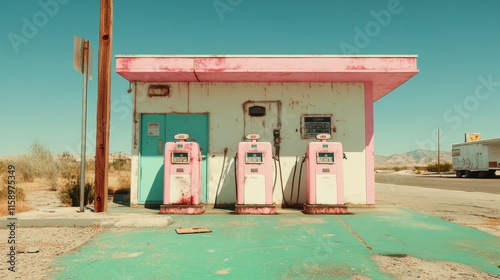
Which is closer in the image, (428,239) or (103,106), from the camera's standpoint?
(428,239)

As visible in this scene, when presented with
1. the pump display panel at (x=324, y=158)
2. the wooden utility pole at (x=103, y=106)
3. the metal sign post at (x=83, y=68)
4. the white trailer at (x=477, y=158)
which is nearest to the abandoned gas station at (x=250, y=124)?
the pump display panel at (x=324, y=158)

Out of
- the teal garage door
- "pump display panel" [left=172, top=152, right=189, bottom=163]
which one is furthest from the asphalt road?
"pump display panel" [left=172, top=152, right=189, bottom=163]

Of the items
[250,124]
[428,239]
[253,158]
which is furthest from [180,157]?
[428,239]

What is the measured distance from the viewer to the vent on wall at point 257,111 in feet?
29.9

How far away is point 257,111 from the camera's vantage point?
29.9 ft

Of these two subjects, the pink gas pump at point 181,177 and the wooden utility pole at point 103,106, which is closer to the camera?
the wooden utility pole at point 103,106

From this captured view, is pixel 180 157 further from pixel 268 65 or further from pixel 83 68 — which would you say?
pixel 268 65

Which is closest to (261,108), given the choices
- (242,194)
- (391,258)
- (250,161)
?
(250,161)

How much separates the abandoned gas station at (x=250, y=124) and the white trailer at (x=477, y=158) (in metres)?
24.4

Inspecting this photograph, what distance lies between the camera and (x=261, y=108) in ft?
29.9

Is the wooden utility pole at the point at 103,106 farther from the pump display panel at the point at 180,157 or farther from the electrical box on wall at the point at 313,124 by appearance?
the electrical box on wall at the point at 313,124

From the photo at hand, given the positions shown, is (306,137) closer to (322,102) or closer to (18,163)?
(322,102)

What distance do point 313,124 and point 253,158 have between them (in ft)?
6.93

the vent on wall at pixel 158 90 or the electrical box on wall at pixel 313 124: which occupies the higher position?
the vent on wall at pixel 158 90
